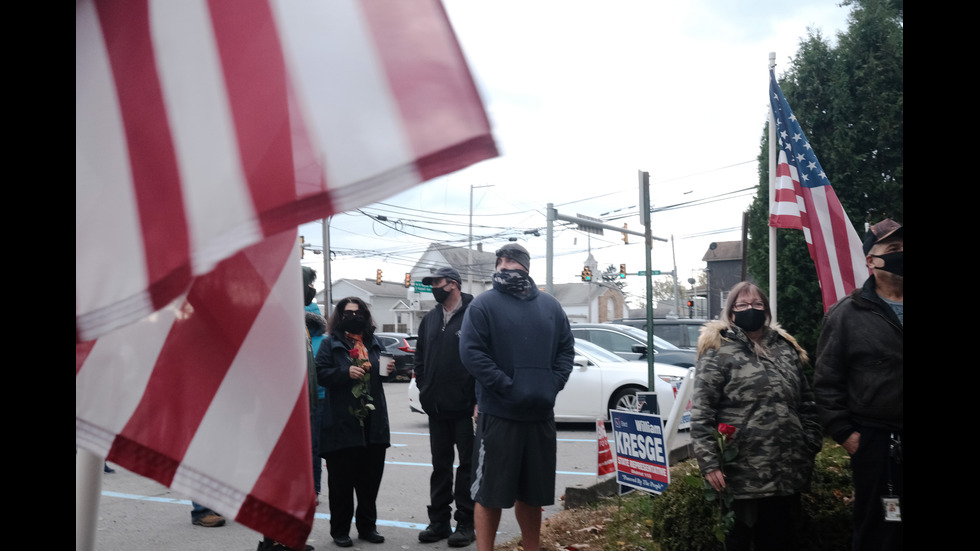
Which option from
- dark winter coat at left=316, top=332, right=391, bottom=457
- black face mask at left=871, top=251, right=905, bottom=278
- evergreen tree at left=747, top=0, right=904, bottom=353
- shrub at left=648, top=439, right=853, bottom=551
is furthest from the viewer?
evergreen tree at left=747, top=0, right=904, bottom=353

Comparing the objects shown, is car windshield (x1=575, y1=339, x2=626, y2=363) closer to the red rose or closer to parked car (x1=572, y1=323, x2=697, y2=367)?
parked car (x1=572, y1=323, x2=697, y2=367)

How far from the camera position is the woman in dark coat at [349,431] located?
5668 millimetres

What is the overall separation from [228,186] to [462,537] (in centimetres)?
507

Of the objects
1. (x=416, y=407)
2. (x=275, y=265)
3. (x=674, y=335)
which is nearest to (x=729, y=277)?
(x=674, y=335)

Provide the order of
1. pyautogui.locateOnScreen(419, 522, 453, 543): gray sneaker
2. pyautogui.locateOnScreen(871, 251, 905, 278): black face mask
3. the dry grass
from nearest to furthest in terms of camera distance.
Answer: pyautogui.locateOnScreen(871, 251, 905, 278): black face mask, the dry grass, pyautogui.locateOnScreen(419, 522, 453, 543): gray sneaker

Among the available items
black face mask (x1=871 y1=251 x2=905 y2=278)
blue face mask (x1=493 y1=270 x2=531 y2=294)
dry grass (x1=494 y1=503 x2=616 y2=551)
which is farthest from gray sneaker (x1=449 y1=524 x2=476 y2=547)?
black face mask (x1=871 y1=251 x2=905 y2=278)

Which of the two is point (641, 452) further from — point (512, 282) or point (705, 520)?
point (512, 282)

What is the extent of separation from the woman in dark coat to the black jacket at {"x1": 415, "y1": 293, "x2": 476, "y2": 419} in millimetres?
403

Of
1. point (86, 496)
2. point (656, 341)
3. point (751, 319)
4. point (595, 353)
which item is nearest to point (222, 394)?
point (86, 496)

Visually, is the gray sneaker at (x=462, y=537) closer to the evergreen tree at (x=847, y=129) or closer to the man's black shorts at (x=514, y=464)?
the man's black shorts at (x=514, y=464)

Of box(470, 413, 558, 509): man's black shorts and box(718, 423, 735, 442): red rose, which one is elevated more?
box(718, 423, 735, 442): red rose

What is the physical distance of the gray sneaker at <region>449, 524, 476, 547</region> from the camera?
5.65 m

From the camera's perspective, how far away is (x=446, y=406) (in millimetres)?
5805
